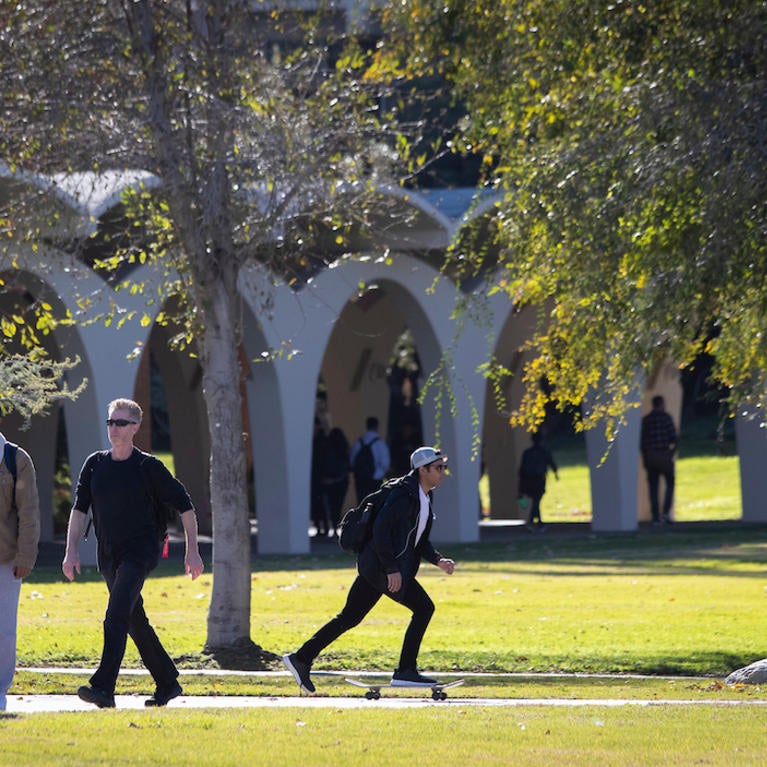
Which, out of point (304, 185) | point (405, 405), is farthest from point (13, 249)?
point (405, 405)

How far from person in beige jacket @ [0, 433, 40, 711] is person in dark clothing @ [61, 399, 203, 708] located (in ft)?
0.94

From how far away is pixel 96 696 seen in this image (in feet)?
31.1

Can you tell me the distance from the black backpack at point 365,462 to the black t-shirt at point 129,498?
17.8m

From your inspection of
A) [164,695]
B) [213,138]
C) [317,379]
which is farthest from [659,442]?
[164,695]

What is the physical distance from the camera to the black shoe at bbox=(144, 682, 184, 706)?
9891 mm

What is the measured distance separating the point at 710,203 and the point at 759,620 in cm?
577

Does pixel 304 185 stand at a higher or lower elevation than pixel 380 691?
higher

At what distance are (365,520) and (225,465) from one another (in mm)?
3600

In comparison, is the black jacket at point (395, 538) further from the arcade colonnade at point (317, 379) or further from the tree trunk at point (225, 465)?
the arcade colonnade at point (317, 379)

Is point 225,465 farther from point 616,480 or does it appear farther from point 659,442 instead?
point 659,442

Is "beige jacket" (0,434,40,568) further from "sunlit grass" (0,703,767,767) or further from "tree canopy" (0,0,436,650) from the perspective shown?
"tree canopy" (0,0,436,650)

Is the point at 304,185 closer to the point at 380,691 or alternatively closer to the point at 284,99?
the point at 284,99

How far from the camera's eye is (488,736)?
27.3 feet

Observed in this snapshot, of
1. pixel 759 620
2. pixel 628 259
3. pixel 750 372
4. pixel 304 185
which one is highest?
pixel 304 185
